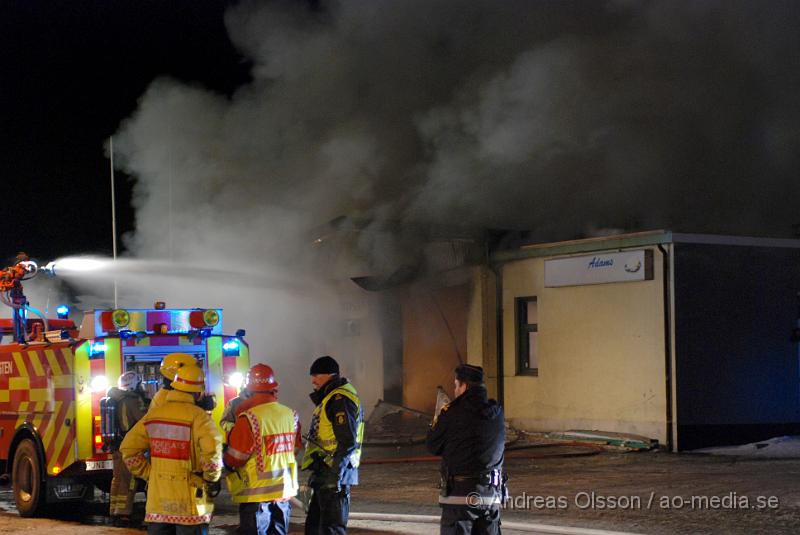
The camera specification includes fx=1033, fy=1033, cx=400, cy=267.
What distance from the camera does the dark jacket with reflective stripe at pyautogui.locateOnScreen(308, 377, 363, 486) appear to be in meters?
6.12

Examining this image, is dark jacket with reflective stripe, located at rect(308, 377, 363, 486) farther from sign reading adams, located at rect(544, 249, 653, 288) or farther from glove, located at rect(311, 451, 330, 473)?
sign reading adams, located at rect(544, 249, 653, 288)

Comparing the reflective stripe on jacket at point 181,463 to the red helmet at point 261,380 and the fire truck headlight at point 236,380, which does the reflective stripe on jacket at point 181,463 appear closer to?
the red helmet at point 261,380

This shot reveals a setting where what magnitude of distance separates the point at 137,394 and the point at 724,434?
8811 millimetres

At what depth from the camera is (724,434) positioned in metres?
14.3

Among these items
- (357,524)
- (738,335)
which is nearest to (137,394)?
(357,524)

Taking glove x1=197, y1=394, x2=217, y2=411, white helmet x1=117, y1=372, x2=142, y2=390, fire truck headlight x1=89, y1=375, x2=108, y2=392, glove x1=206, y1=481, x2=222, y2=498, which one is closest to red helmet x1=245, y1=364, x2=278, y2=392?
glove x1=197, y1=394, x2=217, y2=411

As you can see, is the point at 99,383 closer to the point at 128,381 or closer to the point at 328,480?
the point at 128,381

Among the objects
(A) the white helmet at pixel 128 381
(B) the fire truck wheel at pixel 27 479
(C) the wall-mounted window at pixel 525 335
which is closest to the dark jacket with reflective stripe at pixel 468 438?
(A) the white helmet at pixel 128 381

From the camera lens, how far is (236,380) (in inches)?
384

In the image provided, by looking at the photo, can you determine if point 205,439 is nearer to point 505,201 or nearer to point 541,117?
point 541,117

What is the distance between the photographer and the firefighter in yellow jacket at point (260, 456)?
546cm

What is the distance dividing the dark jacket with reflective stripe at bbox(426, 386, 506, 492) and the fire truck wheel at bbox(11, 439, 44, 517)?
16.7 ft

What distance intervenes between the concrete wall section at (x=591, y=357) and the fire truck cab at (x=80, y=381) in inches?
261

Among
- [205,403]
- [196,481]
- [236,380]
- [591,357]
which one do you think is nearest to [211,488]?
[196,481]
